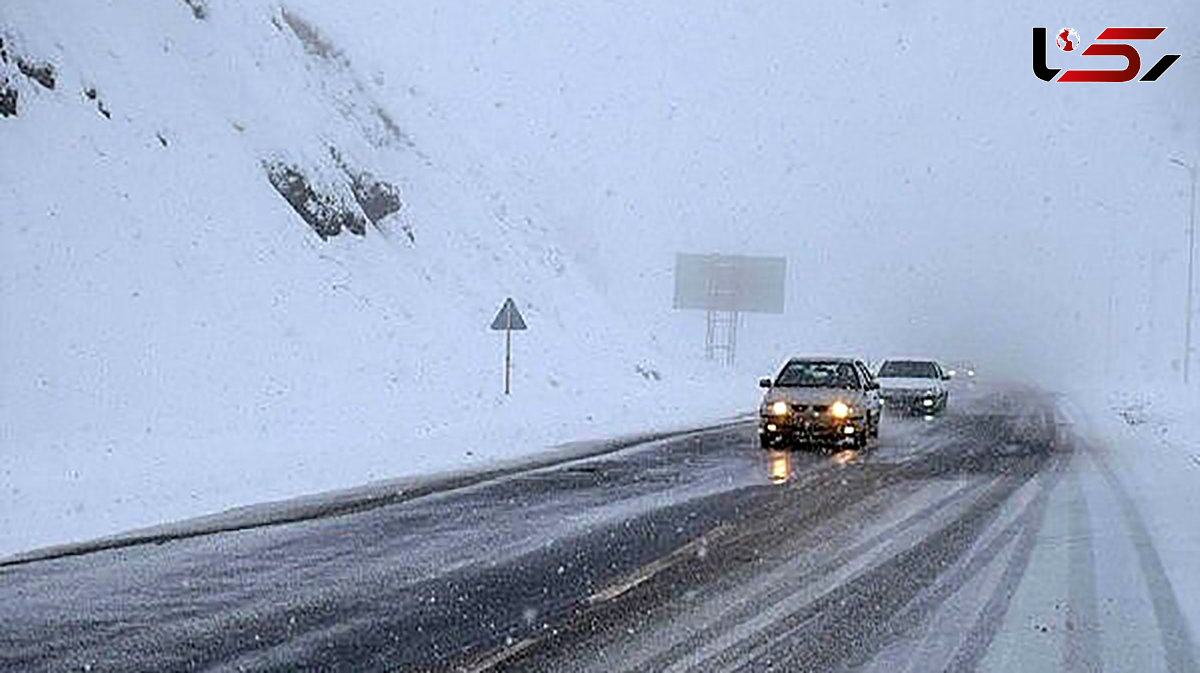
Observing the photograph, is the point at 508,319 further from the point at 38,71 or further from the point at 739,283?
the point at 739,283

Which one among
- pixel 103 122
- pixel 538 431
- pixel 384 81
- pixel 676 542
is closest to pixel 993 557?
pixel 676 542

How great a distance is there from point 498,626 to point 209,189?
25359mm

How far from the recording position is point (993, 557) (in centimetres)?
1177

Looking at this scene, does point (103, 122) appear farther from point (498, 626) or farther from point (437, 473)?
point (498, 626)

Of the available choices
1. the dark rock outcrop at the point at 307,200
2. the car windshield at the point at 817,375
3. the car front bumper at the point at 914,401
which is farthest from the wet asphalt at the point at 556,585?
the car front bumper at the point at 914,401

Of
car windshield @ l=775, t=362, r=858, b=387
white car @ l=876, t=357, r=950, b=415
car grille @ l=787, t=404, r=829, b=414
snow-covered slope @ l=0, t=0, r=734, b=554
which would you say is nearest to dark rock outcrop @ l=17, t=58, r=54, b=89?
snow-covered slope @ l=0, t=0, r=734, b=554

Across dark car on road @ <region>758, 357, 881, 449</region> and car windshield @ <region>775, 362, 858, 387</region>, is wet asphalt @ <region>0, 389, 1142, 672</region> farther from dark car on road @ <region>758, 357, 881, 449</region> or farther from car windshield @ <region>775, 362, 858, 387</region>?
car windshield @ <region>775, 362, 858, 387</region>

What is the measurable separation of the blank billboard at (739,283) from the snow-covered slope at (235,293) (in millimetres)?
33349

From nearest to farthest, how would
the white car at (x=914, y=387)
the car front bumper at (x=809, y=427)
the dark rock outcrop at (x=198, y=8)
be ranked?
the car front bumper at (x=809, y=427), the white car at (x=914, y=387), the dark rock outcrop at (x=198, y=8)

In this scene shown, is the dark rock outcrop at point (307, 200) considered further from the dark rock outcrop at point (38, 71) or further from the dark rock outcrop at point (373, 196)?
the dark rock outcrop at point (38, 71)

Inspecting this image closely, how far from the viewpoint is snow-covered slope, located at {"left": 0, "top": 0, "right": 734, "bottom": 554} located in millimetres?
19078

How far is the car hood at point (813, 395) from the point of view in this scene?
24.2 meters

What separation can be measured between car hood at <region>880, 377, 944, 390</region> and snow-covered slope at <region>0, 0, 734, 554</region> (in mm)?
5454

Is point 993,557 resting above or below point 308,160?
below
